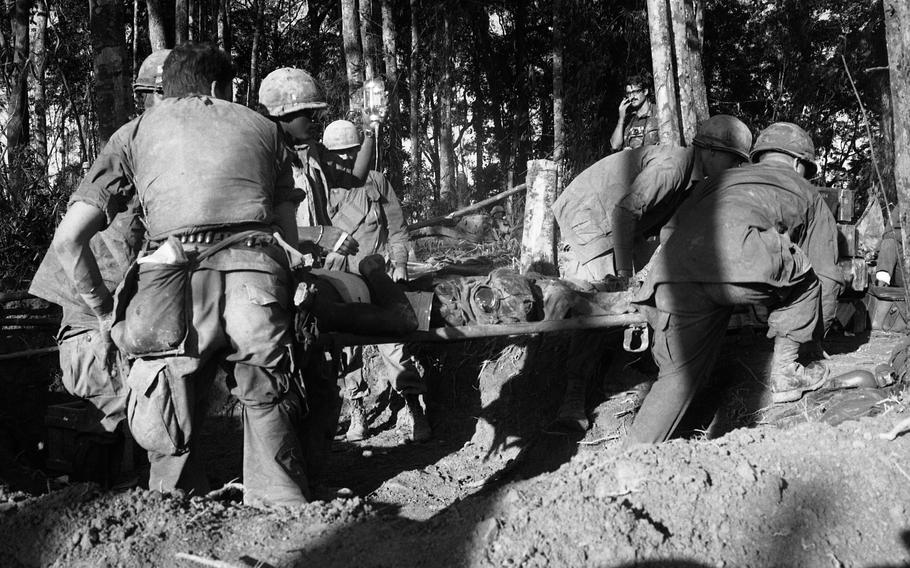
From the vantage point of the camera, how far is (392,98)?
13.8 m

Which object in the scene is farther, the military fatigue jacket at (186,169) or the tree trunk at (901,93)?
the tree trunk at (901,93)

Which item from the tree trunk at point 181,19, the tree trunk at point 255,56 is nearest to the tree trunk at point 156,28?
the tree trunk at point 181,19

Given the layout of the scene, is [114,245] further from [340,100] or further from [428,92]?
[428,92]

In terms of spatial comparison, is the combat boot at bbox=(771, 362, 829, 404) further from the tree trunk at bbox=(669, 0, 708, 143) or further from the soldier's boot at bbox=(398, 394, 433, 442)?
the tree trunk at bbox=(669, 0, 708, 143)

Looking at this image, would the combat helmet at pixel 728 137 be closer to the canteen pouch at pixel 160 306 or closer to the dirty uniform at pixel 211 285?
the dirty uniform at pixel 211 285

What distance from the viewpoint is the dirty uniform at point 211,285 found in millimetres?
3502

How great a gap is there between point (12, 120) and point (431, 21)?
865cm

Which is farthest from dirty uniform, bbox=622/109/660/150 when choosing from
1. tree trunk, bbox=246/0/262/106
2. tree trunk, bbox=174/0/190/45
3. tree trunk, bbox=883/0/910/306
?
tree trunk, bbox=246/0/262/106

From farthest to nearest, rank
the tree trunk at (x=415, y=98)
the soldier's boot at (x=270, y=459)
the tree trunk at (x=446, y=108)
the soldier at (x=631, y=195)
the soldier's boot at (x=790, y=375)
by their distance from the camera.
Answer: the tree trunk at (x=446, y=108), the tree trunk at (x=415, y=98), the soldier at (x=631, y=195), the soldier's boot at (x=790, y=375), the soldier's boot at (x=270, y=459)

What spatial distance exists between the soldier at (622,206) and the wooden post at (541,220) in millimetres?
755

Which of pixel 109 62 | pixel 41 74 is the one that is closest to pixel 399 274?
pixel 109 62

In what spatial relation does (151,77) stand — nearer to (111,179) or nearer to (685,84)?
(111,179)

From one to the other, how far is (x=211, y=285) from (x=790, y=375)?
345 cm

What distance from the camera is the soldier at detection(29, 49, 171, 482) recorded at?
4.35 metres
